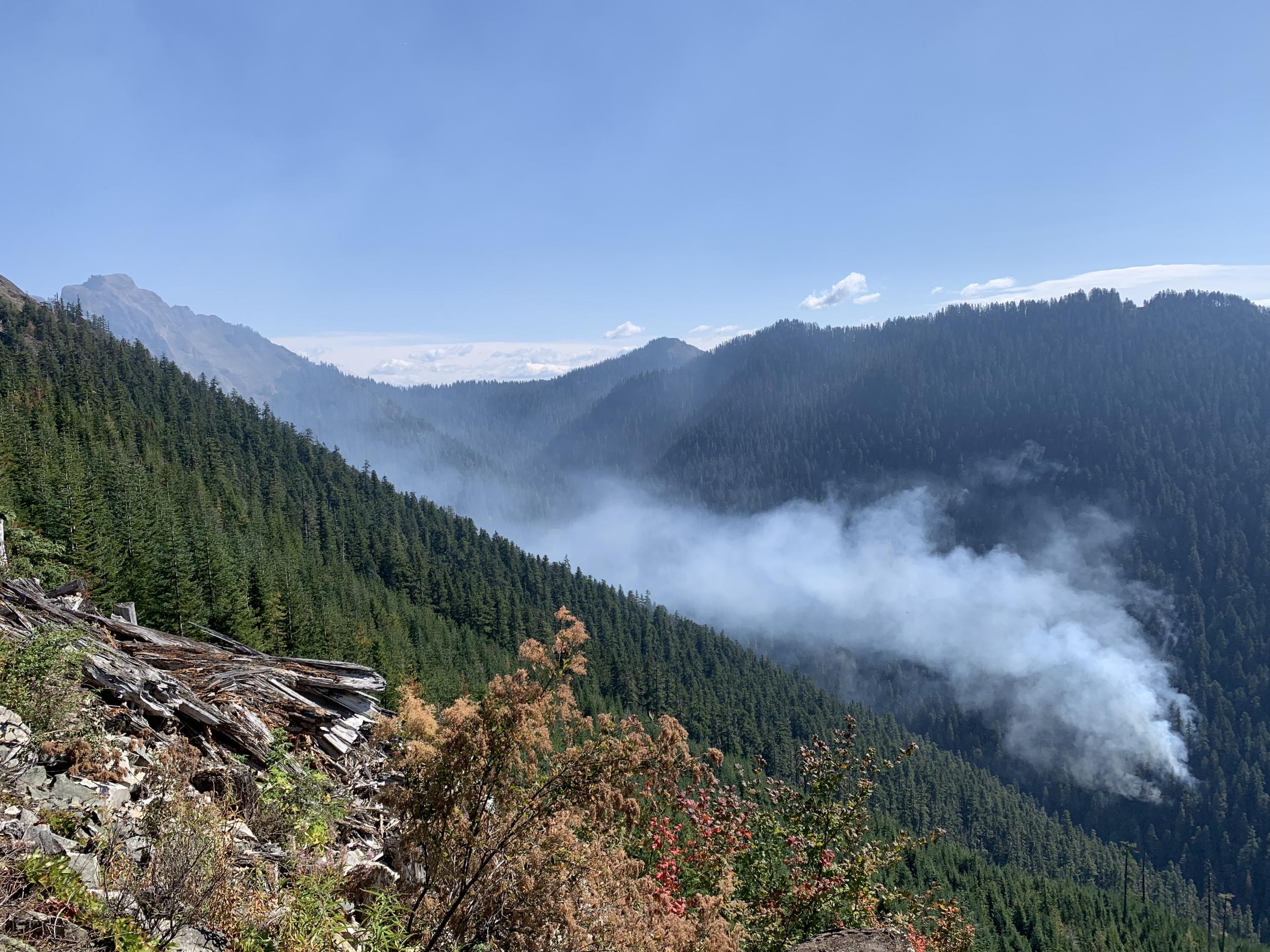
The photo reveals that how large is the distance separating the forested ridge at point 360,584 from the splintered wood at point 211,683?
16.5 metres

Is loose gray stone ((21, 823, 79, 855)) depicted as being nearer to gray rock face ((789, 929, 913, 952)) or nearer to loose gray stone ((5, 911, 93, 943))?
loose gray stone ((5, 911, 93, 943))

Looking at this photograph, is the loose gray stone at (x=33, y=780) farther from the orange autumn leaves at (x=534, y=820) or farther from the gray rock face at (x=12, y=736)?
the orange autumn leaves at (x=534, y=820)

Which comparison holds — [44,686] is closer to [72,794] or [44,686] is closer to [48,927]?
[72,794]

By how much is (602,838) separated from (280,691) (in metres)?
8.27

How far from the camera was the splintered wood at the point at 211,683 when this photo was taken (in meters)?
10.9

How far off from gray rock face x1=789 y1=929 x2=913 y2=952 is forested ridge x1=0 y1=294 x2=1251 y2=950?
99.7 ft

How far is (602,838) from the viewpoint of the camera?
833 centimetres

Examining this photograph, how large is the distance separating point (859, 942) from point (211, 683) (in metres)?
12.5

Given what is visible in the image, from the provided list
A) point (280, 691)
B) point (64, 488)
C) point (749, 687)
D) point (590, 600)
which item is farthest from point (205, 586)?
point (749, 687)

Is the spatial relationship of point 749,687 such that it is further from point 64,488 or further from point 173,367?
point 173,367

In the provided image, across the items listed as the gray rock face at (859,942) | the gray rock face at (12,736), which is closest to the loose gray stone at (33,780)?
the gray rock face at (12,736)

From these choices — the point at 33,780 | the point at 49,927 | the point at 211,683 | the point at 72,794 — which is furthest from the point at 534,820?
the point at 211,683

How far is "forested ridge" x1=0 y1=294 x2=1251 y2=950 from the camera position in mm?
46031

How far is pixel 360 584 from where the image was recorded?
96812 millimetres
